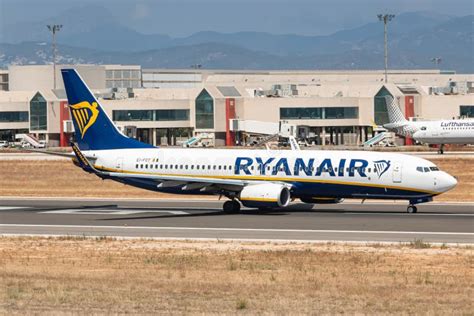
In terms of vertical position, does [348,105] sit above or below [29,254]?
above

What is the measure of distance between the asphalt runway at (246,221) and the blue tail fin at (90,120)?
12.3 feet

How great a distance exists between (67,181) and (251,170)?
29.6 metres

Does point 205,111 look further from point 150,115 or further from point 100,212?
point 100,212

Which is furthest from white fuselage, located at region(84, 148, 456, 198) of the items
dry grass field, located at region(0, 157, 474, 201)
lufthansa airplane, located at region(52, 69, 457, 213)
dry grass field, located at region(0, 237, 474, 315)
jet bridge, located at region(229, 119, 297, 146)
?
jet bridge, located at region(229, 119, 297, 146)

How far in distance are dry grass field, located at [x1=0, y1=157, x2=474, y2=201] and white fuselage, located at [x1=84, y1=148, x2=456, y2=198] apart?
11232mm

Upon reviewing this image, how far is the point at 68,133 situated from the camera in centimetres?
15850

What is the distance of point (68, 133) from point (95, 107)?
96.8 m

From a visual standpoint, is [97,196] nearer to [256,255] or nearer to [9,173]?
[9,173]

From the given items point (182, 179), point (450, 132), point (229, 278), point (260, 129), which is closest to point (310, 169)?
point (182, 179)

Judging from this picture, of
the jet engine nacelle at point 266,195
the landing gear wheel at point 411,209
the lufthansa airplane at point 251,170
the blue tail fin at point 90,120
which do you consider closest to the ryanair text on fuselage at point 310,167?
the lufthansa airplane at point 251,170

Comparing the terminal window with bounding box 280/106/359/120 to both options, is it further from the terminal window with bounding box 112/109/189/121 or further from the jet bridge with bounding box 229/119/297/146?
the terminal window with bounding box 112/109/189/121

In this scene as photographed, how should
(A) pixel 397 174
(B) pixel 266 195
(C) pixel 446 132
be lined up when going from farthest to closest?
1. (C) pixel 446 132
2. (B) pixel 266 195
3. (A) pixel 397 174

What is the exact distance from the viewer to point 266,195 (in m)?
56.2

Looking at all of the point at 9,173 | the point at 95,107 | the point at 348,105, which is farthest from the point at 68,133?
the point at 95,107
